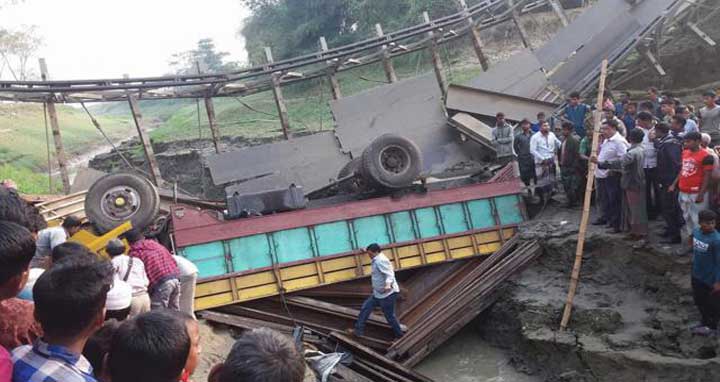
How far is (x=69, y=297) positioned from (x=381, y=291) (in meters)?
6.18

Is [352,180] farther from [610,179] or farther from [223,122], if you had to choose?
[223,122]

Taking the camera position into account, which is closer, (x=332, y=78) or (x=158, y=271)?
(x=158, y=271)

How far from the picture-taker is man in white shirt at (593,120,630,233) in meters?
7.86

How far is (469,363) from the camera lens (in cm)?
864

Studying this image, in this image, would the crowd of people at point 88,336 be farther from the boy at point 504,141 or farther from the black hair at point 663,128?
the boy at point 504,141

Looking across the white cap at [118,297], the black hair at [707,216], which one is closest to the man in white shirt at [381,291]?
the black hair at [707,216]

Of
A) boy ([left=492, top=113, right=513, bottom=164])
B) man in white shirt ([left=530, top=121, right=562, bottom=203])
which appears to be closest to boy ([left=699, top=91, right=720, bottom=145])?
man in white shirt ([left=530, top=121, right=562, bottom=203])

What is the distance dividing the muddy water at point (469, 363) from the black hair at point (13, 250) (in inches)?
269

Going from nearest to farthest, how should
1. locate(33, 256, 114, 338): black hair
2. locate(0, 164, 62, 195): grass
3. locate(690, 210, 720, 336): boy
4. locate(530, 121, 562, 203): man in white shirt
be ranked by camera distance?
locate(33, 256, 114, 338): black hair < locate(690, 210, 720, 336): boy < locate(530, 121, 562, 203): man in white shirt < locate(0, 164, 62, 195): grass

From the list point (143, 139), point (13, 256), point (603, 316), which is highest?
point (143, 139)

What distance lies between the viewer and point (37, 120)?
31266mm

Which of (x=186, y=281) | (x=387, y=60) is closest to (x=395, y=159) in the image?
(x=186, y=281)

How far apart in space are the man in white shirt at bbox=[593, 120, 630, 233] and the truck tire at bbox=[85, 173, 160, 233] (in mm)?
6786

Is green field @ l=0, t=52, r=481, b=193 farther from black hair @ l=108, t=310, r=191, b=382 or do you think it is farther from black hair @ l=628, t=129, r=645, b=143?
black hair @ l=108, t=310, r=191, b=382
